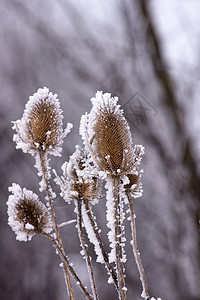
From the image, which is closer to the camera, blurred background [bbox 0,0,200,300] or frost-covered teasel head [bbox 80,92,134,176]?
frost-covered teasel head [bbox 80,92,134,176]

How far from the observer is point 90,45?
2496 millimetres

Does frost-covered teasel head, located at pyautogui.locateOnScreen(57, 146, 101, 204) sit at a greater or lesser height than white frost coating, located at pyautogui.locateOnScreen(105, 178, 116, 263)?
greater

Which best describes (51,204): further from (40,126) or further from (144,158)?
(144,158)

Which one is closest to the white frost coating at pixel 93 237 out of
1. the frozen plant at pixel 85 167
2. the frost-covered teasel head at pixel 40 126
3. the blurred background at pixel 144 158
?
the frozen plant at pixel 85 167

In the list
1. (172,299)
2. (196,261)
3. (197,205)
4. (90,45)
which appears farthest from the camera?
(90,45)

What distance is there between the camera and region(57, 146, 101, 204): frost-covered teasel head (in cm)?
44

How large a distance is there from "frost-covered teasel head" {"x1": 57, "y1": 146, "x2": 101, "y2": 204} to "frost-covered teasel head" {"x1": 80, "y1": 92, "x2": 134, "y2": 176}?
3cm

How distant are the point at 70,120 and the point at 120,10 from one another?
103 cm

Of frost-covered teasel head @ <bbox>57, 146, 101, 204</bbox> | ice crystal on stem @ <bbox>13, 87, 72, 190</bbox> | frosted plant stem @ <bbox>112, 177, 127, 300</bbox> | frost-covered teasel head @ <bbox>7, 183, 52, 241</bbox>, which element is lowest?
frosted plant stem @ <bbox>112, 177, 127, 300</bbox>

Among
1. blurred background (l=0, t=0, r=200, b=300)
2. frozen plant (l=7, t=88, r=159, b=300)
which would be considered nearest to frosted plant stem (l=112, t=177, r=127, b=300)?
frozen plant (l=7, t=88, r=159, b=300)

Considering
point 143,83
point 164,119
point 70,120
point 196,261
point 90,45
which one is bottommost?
point 196,261

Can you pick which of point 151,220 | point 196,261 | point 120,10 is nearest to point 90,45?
point 120,10

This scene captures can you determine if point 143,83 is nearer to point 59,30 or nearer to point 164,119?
point 164,119

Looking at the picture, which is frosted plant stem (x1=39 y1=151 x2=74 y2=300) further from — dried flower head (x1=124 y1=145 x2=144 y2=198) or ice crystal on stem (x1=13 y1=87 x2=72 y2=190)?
dried flower head (x1=124 y1=145 x2=144 y2=198)
